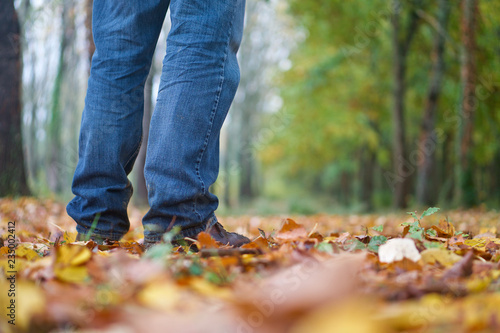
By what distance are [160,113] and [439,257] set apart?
101cm

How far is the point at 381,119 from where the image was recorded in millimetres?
12750

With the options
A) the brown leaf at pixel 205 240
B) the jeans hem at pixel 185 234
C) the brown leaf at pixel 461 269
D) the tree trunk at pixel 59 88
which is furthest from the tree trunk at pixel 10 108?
the tree trunk at pixel 59 88

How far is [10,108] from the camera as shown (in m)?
5.18

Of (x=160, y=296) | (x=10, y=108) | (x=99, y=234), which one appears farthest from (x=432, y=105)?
(x=160, y=296)

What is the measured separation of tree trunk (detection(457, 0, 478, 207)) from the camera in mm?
7516

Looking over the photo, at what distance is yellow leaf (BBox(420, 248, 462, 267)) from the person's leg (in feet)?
3.83

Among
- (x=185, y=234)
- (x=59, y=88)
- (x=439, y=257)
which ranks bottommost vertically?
(x=59, y=88)

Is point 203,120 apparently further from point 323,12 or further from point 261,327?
point 323,12

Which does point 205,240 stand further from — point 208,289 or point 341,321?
point 341,321

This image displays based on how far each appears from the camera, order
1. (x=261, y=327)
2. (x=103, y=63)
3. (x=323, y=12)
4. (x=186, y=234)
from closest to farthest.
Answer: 1. (x=261, y=327)
2. (x=186, y=234)
3. (x=103, y=63)
4. (x=323, y=12)

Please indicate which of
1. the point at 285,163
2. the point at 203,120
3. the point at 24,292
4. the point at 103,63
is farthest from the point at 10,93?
the point at 285,163

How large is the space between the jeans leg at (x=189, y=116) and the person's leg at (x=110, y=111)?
192 millimetres

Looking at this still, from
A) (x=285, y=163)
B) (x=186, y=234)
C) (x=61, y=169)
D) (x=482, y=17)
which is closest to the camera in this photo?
(x=186, y=234)

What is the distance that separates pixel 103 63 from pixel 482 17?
8.32 m
